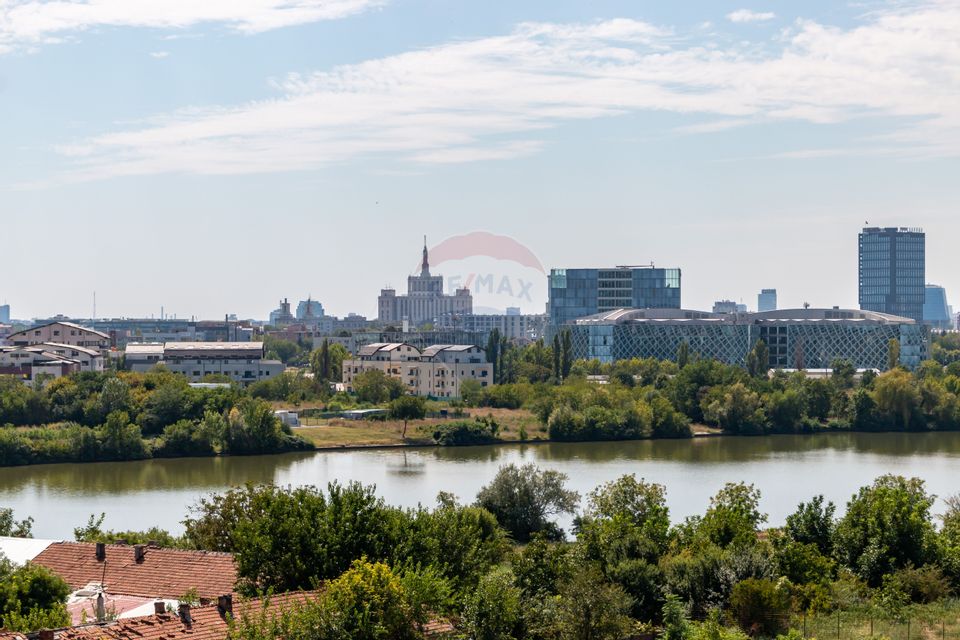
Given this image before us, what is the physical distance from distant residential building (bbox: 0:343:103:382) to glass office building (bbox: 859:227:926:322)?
5125 centimetres

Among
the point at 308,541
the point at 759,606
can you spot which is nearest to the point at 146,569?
the point at 308,541

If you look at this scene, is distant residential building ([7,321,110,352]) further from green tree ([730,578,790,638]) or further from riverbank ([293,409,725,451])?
green tree ([730,578,790,638])

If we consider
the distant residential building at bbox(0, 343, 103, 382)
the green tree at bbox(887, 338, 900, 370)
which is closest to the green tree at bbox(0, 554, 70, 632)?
the distant residential building at bbox(0, 343, 103, 382)

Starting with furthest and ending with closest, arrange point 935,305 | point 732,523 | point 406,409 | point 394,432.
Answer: point 935,305 < point 406,409 < point 394,432 < point 732,523

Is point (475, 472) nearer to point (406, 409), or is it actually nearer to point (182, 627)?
point (406, 409)

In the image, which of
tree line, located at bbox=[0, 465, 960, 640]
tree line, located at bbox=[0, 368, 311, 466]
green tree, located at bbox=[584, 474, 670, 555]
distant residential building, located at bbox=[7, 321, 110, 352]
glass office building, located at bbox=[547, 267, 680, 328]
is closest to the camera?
tree line, located at bbox=[0, 465, 960, 640]

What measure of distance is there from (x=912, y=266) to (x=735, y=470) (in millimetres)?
60480

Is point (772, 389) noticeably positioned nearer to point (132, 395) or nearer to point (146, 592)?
point (132, 395)

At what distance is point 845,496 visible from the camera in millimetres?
19828

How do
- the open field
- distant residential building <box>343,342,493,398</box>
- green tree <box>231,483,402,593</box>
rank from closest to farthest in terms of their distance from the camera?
green tree <box>231,483,402,593</box>, the open field, distant residential building <box>343,342,493,398</box>

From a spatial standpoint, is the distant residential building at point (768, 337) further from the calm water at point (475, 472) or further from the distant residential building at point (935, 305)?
the distant residential building at point (935, 305)

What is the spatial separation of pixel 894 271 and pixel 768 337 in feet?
106

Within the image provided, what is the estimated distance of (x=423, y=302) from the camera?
10038 cm

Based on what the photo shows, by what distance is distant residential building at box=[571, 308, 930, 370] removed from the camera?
1972 inches
